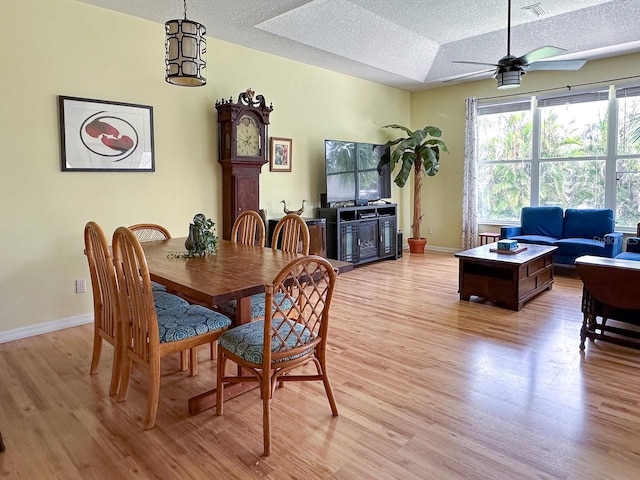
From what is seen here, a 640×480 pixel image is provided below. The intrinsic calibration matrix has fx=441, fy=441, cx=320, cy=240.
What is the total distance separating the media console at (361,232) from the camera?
19.1 ft

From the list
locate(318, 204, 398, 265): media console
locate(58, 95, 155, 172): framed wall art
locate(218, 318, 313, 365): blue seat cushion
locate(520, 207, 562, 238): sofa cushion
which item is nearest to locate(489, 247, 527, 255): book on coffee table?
locate(520, 207, 562, 238): sofa cushion

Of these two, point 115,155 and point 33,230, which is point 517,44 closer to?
point 115,155

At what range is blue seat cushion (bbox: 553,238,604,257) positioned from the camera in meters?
5.09

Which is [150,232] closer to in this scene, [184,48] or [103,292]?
[103,292]

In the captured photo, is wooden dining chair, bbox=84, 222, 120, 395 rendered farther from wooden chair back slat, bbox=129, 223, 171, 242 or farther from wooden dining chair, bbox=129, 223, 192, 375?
wooden chair back slat, bbox=129, 223, 171, 242

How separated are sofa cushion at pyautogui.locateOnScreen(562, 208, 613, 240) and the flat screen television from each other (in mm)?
2509

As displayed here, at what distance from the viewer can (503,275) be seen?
165 inches

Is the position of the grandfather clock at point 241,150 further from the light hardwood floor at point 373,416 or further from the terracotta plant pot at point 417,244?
the terracotta plant pot at point 417,244

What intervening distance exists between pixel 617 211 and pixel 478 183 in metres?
1.96

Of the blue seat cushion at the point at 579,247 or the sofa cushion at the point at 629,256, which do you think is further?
the blue seat cushion at the point at 579,247

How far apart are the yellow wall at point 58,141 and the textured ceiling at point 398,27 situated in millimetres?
320

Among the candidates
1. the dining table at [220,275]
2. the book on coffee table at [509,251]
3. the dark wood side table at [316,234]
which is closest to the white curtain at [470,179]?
the book on coffee table at [509,251]

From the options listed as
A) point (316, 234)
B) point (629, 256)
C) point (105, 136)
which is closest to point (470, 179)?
point (629, 256)

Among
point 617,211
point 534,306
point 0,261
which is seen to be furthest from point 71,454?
point 617,211
